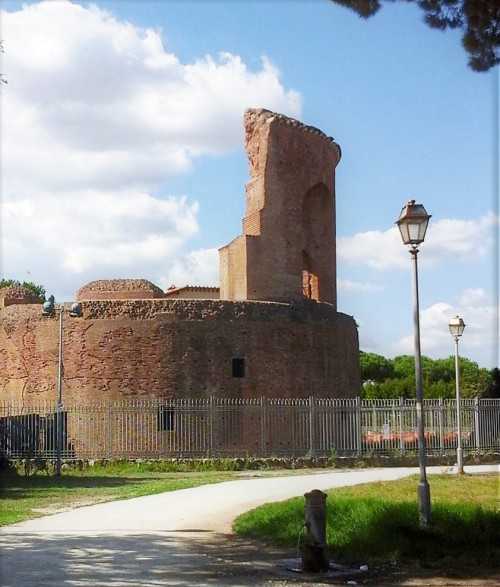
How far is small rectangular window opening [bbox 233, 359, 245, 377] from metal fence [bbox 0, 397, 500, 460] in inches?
75.5

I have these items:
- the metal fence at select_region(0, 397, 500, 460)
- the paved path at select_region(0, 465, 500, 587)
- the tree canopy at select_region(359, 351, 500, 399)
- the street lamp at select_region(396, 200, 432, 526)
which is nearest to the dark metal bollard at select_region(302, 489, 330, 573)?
the paved path at select_region(0, 465, 500, 587)

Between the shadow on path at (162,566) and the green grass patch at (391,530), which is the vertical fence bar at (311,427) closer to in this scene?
the green grass patch at (391,530)

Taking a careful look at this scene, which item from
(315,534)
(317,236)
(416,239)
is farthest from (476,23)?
(317,236)

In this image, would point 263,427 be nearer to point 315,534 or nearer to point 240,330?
point 240,330

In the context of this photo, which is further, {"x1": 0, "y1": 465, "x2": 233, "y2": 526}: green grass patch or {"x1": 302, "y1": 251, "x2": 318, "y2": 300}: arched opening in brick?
{"x1": 302, "y1": 251, "x2": 318, "y2": 300}: arched opening in brick

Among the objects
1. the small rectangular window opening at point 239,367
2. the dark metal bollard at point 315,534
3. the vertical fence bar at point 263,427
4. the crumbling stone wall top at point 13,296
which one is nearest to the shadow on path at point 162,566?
the dark metal bollard at point 315,534

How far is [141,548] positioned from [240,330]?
17.3 metres

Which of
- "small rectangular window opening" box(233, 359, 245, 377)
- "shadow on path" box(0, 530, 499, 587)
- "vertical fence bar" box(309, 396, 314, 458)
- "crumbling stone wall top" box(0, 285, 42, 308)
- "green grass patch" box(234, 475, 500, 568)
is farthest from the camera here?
"crumbling stone wall top" box(0, 285, 42, 308)

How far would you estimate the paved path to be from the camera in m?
8.00

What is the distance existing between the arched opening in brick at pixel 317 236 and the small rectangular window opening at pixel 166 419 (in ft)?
30.3

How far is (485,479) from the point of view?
17.3 meters

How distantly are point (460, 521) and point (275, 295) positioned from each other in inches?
770

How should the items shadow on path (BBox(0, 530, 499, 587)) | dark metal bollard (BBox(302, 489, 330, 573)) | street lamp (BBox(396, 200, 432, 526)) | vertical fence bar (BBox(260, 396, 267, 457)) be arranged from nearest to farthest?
shadow on path (BBox(0, 530, 499, 587)), dark metal bollard (BBox(302, 489, 330, 573)), street lamp (BBox(396, 200, 432, 526)), vertical fence bar (BBox(260, 396, 267, 457))

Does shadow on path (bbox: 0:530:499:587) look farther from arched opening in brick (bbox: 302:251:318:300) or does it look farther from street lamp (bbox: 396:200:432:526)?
arched opening in brick (bbox: 302:251:318:300)
